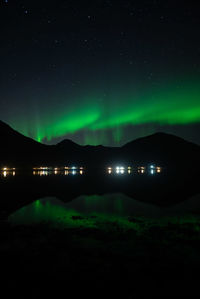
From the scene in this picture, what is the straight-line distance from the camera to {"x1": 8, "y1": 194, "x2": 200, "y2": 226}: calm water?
58.6ft

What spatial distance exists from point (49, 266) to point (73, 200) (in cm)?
1784

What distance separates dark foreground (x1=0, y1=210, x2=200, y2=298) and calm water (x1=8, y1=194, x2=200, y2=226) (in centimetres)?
294

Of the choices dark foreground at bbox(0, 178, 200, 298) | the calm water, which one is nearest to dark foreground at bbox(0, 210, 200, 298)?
dark foreground at bbox(0, 178, 200, 298)

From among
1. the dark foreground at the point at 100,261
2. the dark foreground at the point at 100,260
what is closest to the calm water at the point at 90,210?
the dark foreground at the point at 100,260

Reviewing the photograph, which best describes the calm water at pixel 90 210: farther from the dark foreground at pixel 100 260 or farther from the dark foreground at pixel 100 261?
the dark foreground at pixel 100 261

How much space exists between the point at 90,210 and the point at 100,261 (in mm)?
12218

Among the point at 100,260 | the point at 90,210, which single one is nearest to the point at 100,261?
the point at 100,260

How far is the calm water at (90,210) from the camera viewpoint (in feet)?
58.6

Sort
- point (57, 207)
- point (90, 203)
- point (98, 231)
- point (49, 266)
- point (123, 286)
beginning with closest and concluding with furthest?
point (123, 286)
point (49, 266)
point (98, 231)
point (57, 207)
point (90, 203)

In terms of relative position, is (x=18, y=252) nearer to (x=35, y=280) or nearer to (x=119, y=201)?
(x=35, y=280)

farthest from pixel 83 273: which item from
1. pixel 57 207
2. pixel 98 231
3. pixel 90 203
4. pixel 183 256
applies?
pixel 90 203

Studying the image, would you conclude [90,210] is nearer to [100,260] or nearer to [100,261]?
[100,260]

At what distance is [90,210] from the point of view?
21625mm

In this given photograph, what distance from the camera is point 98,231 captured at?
14141mm
